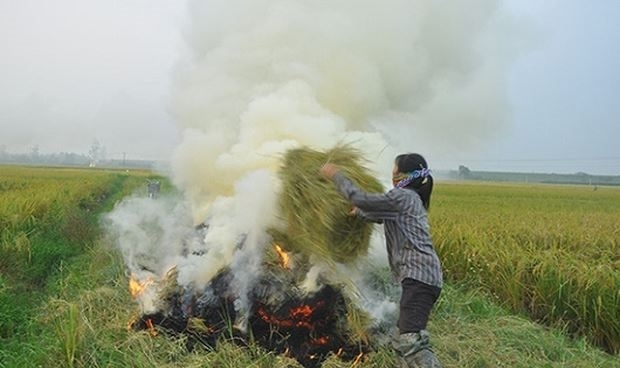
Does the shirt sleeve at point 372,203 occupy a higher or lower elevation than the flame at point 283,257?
higher

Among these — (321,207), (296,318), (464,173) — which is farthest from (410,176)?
(464,173)

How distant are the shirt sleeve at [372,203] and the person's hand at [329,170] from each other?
19 centimetres

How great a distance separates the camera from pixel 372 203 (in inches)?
156

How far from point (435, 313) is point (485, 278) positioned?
1.63 m

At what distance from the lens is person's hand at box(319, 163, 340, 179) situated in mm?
4321

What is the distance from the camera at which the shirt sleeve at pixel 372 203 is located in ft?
12.9

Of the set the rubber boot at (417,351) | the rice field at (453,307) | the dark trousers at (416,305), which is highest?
the dark trousers at (416,305)

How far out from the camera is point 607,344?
5996 millimetres

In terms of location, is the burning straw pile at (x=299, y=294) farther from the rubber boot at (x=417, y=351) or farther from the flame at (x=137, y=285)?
the rubber boot at (x=417, y=351)

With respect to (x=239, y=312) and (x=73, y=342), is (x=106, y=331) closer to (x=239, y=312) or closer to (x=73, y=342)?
(x=73, y=342)

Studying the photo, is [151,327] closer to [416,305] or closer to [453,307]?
[416,305]

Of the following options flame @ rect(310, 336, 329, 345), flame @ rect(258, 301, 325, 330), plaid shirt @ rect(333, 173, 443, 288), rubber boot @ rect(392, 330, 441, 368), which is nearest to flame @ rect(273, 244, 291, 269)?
flame @ rect(258, 301, 325, 330)

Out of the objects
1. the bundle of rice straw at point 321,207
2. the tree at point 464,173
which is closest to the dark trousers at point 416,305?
the bundle of rice straw at point 321,207

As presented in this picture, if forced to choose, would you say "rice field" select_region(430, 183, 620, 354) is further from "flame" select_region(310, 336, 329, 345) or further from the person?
the person
